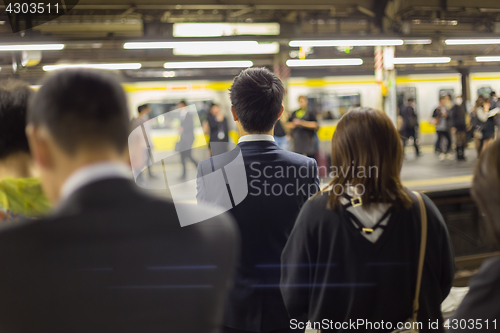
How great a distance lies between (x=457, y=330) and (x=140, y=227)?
0.84 metres

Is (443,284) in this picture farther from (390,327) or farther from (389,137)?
(389,137)

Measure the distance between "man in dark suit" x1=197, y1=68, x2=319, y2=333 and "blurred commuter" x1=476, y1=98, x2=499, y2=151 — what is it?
30.4 ft

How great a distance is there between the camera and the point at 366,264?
139 cm

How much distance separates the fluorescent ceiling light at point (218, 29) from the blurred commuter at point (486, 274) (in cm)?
754

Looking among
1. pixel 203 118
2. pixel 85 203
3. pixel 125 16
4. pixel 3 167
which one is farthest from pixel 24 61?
pixel 85 203

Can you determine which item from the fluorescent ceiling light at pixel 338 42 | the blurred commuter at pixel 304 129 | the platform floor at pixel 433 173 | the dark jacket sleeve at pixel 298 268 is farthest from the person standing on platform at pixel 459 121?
the dark jacket sleeve at pixel 298 268

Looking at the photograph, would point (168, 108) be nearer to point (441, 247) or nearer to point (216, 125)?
point (216, 125)

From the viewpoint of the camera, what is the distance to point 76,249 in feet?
2.49

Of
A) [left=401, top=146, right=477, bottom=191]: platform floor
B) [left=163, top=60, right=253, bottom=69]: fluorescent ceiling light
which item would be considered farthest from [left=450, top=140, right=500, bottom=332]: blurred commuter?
[left=163, top=60, right=253, bottom=69]: fluorescent ceiling light

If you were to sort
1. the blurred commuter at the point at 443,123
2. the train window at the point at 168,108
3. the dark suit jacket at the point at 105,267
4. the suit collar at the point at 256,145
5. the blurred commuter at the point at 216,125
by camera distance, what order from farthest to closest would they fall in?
the train window at the point at 168,108
the blurred commuter at the point at 443,123
the blurred commuter at the point at 216,125
the suit collar at the point at 256,145
the dark suit jacket at the point at 105,267

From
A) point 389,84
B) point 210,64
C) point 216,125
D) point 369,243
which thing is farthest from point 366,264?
point 389,84

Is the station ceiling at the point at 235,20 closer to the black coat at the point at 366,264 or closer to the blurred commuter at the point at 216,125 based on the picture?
the blurred commuter at the point at 216,125

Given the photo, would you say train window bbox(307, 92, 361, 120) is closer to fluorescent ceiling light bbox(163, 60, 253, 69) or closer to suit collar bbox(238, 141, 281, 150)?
fluorescent ceiling light bbox(163, 60, 253, 69)

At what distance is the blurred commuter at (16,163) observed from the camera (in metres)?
1.16
